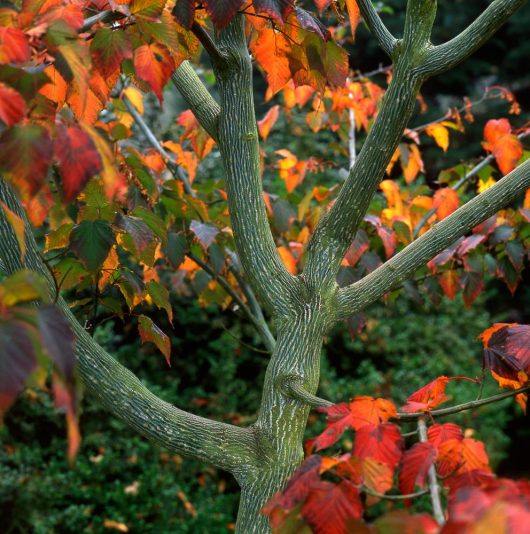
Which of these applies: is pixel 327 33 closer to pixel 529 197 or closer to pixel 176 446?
pixel 176 446

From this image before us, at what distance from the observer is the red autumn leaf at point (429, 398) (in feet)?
4.24

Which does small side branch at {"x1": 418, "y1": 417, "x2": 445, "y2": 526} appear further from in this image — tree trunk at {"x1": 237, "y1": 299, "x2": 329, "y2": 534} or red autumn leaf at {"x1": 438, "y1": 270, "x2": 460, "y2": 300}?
red autumn leaf at {"x1": 438, "y1": 270, "x2": 460, "y2": 300}

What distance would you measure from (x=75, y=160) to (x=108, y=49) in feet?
1.13

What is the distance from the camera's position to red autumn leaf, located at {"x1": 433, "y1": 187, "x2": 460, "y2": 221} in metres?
2.39

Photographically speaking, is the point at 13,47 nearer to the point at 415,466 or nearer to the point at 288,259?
the point at 415,466

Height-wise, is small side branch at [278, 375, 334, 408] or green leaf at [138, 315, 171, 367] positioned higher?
green leaf at [138, 315, 171, 367]

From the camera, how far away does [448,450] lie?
112 centimetres

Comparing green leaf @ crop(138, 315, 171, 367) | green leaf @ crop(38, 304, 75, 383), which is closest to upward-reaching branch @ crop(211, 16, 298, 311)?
green leaf @ crop(138, 315, 171, 367)

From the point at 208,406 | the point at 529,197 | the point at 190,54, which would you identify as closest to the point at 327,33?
the point at 190,54

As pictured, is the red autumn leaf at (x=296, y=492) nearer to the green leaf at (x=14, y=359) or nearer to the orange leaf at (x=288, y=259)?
the green leaf at (x=14, y=359)

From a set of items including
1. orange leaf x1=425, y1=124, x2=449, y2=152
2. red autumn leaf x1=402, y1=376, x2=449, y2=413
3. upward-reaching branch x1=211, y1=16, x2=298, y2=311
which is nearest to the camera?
red autumn leaf x1=402, y1=376, x2=449, y2=413

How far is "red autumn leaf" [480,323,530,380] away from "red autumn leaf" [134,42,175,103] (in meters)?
0.76

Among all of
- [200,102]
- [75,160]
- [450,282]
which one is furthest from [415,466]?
[450,282]

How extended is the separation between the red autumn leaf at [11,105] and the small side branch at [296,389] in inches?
32.4
